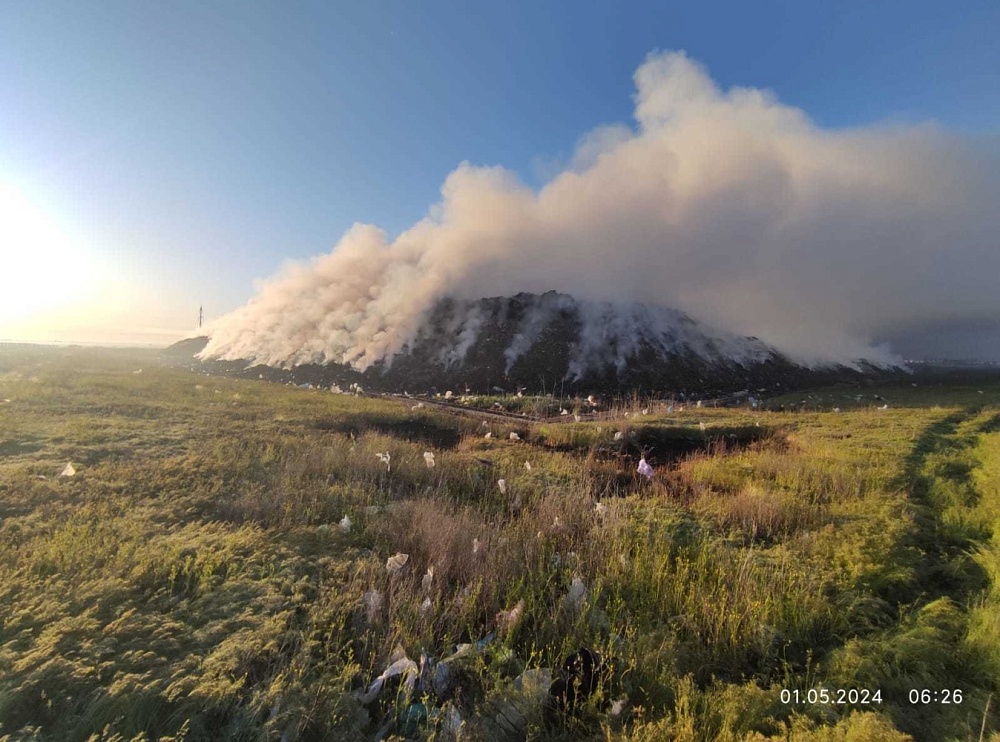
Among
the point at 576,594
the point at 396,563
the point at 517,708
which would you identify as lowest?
the point at 517,708

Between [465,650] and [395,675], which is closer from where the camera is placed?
[395,675]

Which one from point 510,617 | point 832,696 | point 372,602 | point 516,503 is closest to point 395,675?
point 372,602

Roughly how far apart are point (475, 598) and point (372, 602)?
1.18 m

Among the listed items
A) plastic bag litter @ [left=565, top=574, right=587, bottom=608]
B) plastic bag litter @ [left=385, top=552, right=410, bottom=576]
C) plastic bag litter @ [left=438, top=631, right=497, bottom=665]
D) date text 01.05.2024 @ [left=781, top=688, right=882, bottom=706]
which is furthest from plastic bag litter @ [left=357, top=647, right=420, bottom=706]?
date text 01.05.2024 @ [left=781, top=688, right=882, bottom=706]

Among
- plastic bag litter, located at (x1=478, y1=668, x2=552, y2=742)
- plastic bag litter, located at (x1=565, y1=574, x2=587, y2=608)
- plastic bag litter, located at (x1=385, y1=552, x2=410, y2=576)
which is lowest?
plastic bag litter, located at (x1=478, y1=668, x2=552, y2=742)

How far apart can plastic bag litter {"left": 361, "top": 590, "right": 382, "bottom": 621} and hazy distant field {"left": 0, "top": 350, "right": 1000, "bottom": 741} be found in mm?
34

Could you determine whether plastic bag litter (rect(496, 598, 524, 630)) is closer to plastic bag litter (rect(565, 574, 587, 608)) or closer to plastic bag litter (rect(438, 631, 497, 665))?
plastic bag litter (rect(438, 631, 497, 665))

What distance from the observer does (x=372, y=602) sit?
507 cm

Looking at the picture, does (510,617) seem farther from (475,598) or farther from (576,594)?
(576,594)

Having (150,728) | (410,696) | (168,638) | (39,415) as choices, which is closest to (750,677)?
(410,696)

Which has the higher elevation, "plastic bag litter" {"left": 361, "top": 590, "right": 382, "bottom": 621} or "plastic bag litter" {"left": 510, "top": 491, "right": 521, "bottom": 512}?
"plastic bag litter" {"left": 361, "top": 590, "right": 382, "bottom": 621}

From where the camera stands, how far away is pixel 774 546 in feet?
24.3

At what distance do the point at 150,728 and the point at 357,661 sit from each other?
1635mm

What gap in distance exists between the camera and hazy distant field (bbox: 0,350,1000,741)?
3.68m
